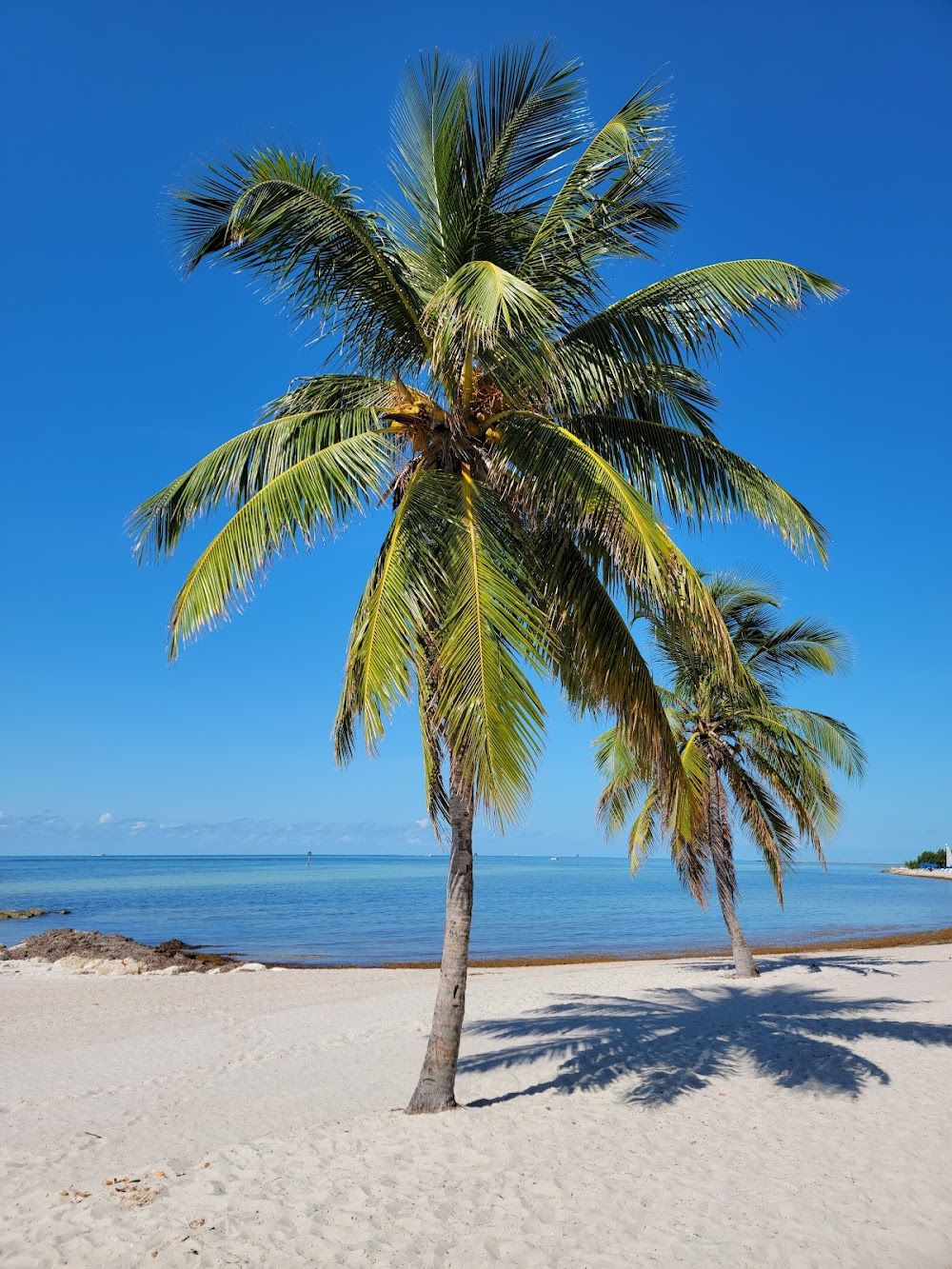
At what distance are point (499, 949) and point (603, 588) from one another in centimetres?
2179

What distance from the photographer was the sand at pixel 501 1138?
4.74 meters

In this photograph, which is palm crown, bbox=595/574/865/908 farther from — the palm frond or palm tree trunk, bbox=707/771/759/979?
the palm frond

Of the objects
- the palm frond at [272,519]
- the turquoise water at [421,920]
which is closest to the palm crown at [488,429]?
the palm frond at [272,519]

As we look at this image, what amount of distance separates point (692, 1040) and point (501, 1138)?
420 cm

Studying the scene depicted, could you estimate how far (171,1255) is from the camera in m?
4.43

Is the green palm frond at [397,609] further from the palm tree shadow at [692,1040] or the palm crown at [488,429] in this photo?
the palm tree shadow at [692,1040]

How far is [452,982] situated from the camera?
22.3 feet

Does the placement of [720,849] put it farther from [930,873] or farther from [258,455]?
[930,873]

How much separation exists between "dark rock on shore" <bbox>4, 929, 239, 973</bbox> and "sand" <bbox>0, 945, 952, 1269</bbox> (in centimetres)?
661

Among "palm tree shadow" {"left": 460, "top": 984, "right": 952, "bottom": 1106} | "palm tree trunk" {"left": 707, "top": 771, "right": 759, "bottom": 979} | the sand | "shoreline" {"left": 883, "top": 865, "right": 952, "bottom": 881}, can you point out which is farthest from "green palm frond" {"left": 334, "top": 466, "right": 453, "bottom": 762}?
"shoreline" {"left": 883, "top": 865, "right": 952, "bottom": 881}

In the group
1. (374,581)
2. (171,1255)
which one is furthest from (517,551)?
(171,1255)

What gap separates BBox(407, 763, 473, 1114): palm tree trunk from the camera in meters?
6.81

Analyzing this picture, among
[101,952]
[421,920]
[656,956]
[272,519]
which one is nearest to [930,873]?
[421,920]

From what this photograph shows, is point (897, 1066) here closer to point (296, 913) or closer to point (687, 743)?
point (687, 743)
